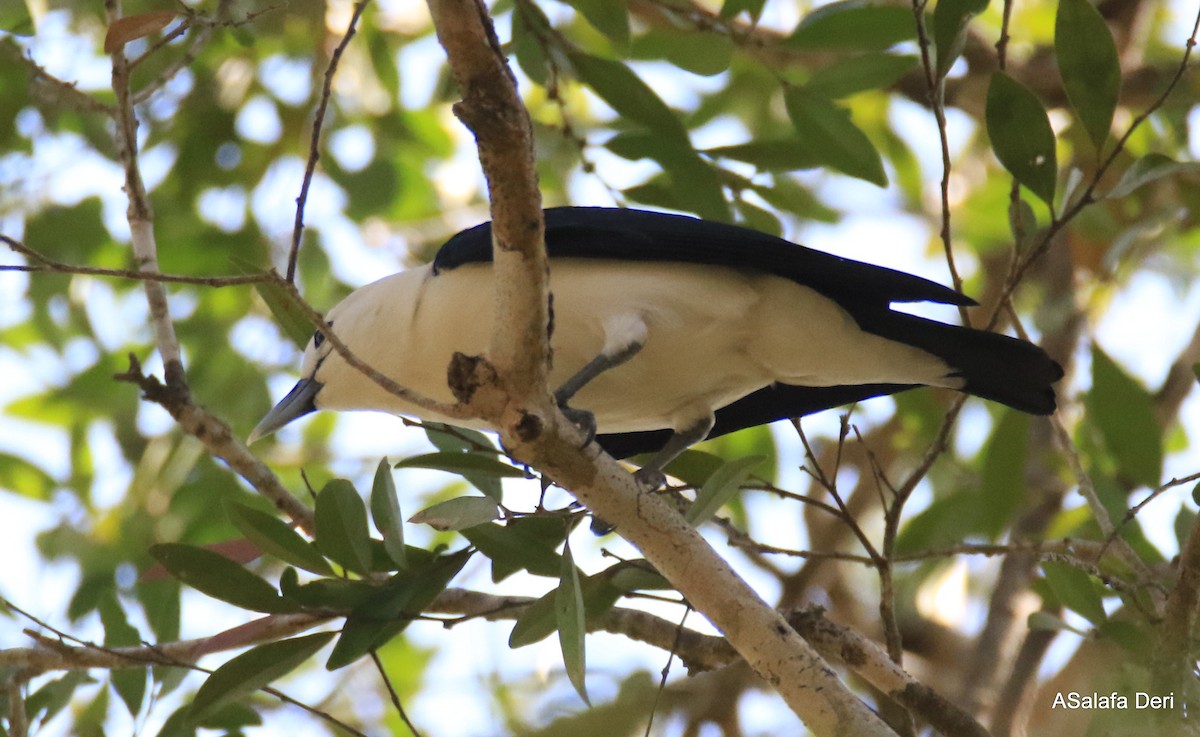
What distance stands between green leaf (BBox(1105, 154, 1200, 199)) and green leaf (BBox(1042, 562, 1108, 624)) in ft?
3.41

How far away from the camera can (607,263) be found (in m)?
3.96

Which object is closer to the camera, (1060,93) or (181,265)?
(181,265)

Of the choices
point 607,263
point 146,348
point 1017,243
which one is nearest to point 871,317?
point 1017,243

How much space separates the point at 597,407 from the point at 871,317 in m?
0.90

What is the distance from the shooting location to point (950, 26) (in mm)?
3648

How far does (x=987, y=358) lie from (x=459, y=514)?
68.9 inches

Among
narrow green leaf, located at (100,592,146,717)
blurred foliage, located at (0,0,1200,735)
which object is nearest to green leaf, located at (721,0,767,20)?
blurred foliage, located at (0,0,1200,735)

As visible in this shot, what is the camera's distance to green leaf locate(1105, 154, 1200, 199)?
355 cm

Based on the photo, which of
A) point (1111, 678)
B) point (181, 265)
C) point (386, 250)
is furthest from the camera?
point (386, 250)

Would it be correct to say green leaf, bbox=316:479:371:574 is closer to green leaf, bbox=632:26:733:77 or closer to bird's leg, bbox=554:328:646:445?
bird's leg, bbox=554:328:646:445

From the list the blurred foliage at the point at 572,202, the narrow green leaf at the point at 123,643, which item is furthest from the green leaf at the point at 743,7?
the narrow green leaf at the point at 123,643

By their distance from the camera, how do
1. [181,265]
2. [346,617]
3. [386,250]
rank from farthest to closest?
[386,250] → [181,265] → [346,617]

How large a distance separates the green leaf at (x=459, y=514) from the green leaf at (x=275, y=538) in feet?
1.34

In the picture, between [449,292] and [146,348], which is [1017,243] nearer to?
[449,292]
